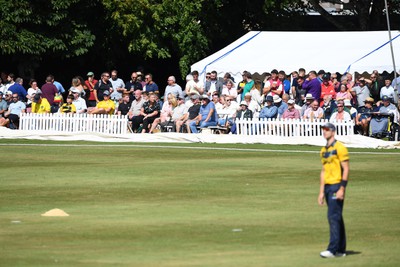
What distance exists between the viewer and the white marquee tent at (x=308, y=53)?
3838cm

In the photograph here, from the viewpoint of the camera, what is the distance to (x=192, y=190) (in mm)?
21156

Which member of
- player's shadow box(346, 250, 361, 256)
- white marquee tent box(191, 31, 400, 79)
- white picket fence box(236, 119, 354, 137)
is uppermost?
white marquee tent box(191, 31, 400, 79)

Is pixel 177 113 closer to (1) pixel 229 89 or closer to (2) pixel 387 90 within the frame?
(1) pixel 229 89

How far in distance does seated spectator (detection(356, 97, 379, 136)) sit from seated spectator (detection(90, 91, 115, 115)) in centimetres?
794

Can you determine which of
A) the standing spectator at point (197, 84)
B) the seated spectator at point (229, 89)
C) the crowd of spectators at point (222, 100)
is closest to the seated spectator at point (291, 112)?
the crowd of spectators at point (222, 100)

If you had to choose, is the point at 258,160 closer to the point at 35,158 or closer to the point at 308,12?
the point at 35,158

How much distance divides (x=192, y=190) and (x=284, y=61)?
1912 cm

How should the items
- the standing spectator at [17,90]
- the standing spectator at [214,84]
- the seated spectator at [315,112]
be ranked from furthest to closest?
1. the standing spectator at [17,90]
2. the standing spectator at [214,84]
3. the seated spectator at [315,112]

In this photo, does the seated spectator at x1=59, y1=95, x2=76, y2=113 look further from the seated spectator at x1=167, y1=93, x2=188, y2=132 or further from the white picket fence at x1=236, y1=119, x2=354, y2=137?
the white picket fence at x1=236, y1=119, x2=354, y2=137

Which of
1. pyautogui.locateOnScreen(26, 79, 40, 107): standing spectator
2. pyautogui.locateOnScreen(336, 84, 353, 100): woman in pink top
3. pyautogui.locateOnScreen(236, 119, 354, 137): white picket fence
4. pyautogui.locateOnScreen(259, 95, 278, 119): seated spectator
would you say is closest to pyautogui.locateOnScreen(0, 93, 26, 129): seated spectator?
pyautogui.locateOnScreen(26, 79, 40, 107): standing spectator

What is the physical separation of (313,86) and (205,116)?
12.0ft

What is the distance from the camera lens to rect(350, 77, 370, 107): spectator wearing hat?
36125 millimetres

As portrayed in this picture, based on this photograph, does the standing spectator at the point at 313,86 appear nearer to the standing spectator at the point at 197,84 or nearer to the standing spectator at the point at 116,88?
the standing spectator at the point at 197,84

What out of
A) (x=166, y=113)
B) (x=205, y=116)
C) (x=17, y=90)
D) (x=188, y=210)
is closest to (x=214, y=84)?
(x=166, y=113)
